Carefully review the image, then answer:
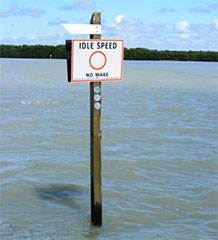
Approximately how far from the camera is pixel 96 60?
6375mm

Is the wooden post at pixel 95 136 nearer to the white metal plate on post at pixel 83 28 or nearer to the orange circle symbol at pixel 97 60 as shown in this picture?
the white metal plate on post at pixel 83 28

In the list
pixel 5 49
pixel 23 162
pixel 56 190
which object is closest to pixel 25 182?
pixel 56 190

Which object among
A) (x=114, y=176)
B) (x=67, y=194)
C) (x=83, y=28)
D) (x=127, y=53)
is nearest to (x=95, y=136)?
(x=83, y=28)

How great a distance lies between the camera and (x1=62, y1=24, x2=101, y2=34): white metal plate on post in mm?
Answer: 6297

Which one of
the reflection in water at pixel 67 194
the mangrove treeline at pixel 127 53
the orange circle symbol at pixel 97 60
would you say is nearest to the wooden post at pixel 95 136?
the orange circle symbol at pixel 97 60

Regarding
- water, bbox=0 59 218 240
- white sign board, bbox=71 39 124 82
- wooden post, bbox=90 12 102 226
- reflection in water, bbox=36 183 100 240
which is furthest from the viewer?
reflection in water, bbox=36 183 100 240

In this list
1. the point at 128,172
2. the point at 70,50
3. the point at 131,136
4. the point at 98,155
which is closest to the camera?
the point at 70,50

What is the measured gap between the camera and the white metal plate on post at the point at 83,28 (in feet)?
20.7

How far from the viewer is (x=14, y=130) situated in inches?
579

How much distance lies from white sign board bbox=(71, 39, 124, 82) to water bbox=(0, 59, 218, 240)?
214cm

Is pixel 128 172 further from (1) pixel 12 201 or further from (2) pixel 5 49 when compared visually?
(2) pixel 5 49

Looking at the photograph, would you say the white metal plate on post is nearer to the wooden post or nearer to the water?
the wooden post

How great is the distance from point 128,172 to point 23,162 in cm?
230

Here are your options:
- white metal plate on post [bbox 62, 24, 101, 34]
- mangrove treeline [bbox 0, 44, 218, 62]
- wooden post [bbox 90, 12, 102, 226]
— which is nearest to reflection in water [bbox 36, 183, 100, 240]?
wooden post [bbox 90, 12, 102, 226]
